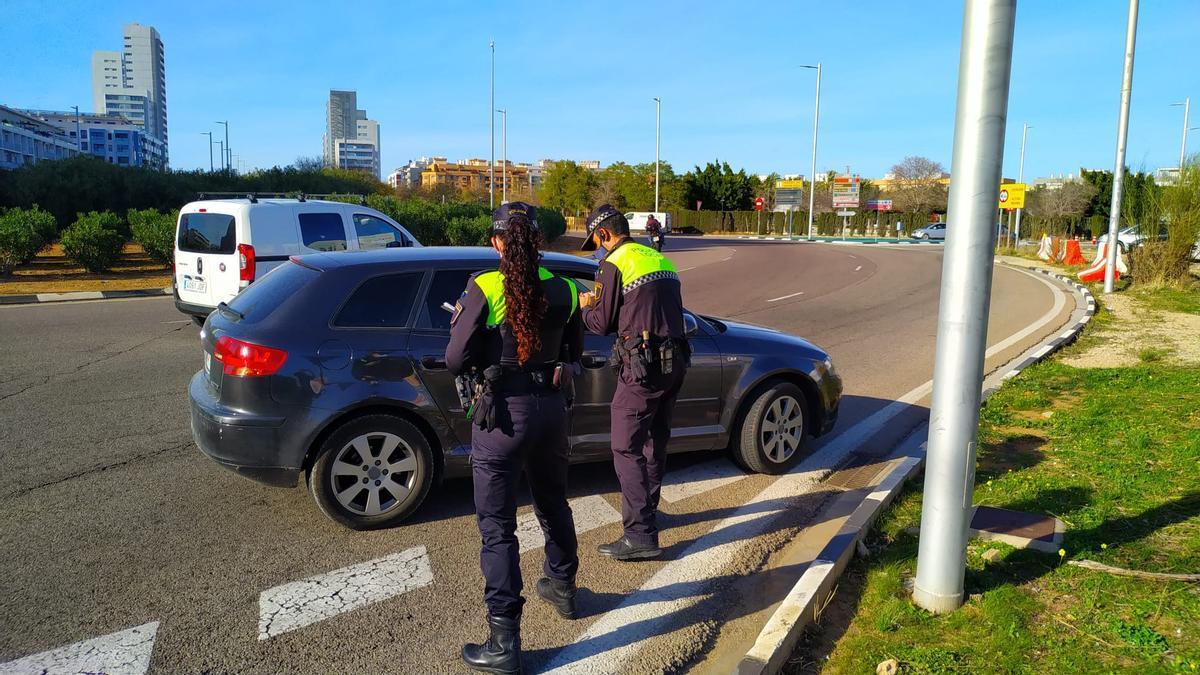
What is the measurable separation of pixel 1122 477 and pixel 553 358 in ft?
13.1

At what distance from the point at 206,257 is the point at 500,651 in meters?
9.09

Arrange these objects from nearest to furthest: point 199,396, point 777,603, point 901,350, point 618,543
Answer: point 777,603 → point 618,543 → point 199,396 → point 901,350

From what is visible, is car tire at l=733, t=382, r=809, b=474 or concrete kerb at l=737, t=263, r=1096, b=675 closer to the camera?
concrete kerb at l=737, t=263, r=1096, b=675

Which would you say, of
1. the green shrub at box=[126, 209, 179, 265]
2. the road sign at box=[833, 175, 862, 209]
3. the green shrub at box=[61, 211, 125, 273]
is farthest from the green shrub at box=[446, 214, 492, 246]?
the road sign at box=[833, 175, 862, 209]

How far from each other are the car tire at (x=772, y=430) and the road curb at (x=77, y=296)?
46.7 feet

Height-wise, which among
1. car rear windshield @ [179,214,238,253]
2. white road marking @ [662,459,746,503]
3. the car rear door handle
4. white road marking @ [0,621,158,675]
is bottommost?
white road marking @ [0,621,158,675]

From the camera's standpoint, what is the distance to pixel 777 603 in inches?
Answer: 154

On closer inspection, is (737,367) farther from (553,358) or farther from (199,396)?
(199,396)

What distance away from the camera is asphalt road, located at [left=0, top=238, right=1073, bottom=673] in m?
3.40

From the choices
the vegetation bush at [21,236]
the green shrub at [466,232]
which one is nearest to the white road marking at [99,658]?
the vegetation bush at [21,236]

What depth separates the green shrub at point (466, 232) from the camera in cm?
2430

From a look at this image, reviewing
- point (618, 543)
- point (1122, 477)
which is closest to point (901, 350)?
point (1122, 477)

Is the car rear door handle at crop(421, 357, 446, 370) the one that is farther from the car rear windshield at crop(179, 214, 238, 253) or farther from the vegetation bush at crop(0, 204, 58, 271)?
the vegetation bush at crop(0, 204, 58, 271)

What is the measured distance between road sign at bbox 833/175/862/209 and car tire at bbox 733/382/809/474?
68.0 metres
